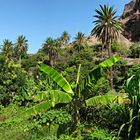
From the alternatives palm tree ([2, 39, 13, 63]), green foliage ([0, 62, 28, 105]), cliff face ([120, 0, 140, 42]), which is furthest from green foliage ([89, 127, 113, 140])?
cliff face ([120, 0, 140, 42])

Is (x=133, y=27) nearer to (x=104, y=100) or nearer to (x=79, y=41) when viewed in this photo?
(x=79, y=41)

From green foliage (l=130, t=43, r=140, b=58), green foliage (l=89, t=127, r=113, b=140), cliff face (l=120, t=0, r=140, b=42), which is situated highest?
cliff face (l=120, t=0, r=140, b=42)

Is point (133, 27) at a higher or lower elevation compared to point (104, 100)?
higher

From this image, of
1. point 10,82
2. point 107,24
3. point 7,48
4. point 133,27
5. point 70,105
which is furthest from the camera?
point 133,27

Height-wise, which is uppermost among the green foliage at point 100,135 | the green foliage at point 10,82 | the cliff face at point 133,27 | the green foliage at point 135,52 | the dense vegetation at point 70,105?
the cliff face at point 133,27

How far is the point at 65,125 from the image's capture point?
75.8 ft

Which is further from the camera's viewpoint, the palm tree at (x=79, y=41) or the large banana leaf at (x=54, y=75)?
the palm tree at (x=79, y=41)

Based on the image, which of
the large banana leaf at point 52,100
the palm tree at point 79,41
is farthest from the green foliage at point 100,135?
the palm tree at point 79,41

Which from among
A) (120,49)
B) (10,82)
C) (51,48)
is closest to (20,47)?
(51,48)

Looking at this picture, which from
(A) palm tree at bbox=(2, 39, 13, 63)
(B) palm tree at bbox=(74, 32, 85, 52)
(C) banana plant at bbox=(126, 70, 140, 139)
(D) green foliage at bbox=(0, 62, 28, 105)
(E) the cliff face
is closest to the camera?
(C) banana plant at bbox=(126, 70, 140, 139)

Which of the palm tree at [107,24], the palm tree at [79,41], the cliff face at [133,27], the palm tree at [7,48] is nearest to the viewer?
the palm tree at [107,24]

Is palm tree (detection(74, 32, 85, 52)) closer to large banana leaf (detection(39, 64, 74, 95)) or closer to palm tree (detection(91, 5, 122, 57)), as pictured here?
palm tree (detection(91, 5, 122, 57))

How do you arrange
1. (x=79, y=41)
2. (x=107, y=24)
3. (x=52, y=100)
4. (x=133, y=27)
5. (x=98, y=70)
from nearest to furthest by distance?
(x=98, y=70)
(x=52, y=100)
(x=107, y=24)
(x=79, y=41)
(x=133, y=27)

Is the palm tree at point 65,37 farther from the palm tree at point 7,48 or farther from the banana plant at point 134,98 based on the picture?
the banana plant at point 134,98
